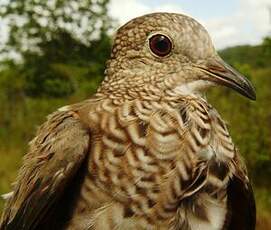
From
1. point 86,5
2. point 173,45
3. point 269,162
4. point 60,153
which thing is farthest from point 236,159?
point 86,5

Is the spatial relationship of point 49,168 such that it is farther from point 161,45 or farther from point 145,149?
point 161,45

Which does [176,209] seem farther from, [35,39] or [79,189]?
[35,39]

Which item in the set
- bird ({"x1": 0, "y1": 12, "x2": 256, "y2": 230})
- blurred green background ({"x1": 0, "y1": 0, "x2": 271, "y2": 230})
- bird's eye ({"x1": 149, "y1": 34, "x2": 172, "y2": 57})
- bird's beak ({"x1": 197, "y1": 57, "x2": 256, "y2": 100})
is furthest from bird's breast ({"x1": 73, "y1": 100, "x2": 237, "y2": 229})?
blurred green background ({"x1": 0, "y1": 0, "x2": 271, "y2": 230})

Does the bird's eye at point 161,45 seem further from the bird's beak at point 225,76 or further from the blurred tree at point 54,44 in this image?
the blurred tree at point 54,44

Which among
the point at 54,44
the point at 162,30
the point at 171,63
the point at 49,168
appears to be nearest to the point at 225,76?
the point at 171,63

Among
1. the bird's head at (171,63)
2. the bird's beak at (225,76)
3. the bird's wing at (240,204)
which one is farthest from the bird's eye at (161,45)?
the bird's wing at (240,204)

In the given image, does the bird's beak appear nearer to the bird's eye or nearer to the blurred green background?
the bird's eye
